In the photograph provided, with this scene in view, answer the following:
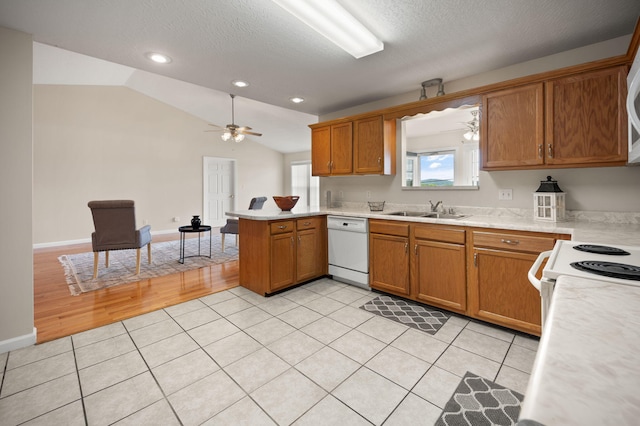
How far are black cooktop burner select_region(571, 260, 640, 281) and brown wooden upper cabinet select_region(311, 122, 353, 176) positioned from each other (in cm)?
288

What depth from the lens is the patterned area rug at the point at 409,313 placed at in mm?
2516

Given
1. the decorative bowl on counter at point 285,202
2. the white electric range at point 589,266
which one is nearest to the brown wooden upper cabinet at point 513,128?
the white electric range at point 589,266

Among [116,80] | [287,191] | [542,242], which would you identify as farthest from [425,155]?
[287,191]

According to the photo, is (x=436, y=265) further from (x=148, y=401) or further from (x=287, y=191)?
(x=287, y=191)

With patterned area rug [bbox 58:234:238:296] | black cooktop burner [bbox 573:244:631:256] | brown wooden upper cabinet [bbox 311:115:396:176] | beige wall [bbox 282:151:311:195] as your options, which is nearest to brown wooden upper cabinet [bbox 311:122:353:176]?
brown wooden upper cabinet [bbox 311:115:396:176]

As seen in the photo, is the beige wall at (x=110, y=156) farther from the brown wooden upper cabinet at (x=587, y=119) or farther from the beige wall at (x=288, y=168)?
the brown wooden upper cabinet at (x=587, y=119)

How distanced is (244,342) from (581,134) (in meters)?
3.00

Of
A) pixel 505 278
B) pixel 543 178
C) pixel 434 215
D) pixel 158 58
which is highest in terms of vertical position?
pixel 158 58

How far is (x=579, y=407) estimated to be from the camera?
36cm

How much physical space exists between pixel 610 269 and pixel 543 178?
6.59 feet

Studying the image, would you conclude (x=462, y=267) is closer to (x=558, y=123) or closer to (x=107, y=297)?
(x=558, y=123)

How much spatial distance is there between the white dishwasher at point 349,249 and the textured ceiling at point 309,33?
159cm

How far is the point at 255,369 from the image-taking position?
1905 mm

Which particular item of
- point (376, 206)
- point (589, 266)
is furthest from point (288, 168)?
point (589, 266)
